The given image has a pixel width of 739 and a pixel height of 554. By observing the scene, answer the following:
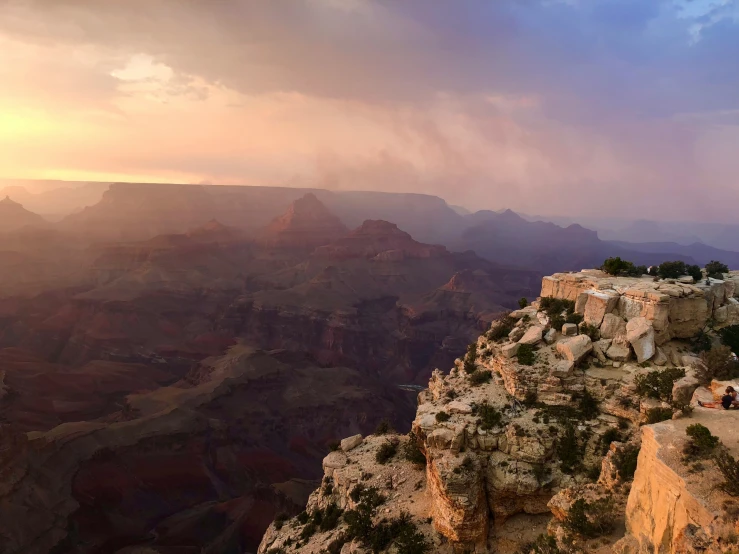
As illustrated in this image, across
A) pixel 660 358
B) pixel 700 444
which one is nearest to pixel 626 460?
pixel 700 444

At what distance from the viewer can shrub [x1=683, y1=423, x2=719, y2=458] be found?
47.7 ft

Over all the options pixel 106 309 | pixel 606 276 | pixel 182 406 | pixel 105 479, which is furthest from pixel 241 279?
pixel 606 276

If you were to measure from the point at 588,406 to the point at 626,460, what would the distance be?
527cm

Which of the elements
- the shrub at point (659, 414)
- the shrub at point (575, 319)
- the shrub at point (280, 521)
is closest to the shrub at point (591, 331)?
the shrub at point (575, 319)

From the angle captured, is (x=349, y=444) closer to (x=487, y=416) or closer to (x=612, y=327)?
(x=487, y=416)

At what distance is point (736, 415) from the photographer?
1747cm

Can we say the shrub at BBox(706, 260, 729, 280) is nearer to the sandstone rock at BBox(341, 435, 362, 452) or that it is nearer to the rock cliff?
the rock cliff

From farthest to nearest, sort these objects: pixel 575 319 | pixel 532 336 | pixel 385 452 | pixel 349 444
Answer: pixel 349 444
pixel 385 452
pixel 575 319
pixel 532 336

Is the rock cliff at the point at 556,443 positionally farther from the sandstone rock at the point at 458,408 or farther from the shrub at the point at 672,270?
the shrub at the point at 672,270

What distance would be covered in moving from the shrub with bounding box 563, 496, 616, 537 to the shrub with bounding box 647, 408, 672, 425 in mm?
4536

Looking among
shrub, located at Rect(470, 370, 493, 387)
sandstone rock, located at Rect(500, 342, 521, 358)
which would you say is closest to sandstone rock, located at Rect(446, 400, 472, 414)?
shrub, located at Rect(470, 370, 493, 387)

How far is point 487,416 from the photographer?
81.4ft

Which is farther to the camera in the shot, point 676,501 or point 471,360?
point 471,360

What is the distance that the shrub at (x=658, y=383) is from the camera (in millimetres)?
21781
